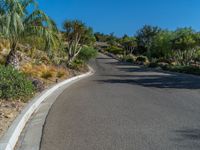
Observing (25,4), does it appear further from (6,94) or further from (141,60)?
(141,60)

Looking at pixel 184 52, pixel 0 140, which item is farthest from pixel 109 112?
pixel 184 52

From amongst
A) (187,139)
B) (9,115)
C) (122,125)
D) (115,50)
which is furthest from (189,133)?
(115,50)

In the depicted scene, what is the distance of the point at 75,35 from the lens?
1646 inches

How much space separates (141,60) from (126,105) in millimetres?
51232

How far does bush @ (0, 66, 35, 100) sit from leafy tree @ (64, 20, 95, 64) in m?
27.7

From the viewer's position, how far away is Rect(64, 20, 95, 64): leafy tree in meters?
41.0

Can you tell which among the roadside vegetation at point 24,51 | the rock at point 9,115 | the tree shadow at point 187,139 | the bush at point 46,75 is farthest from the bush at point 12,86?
the bush at point 46,75

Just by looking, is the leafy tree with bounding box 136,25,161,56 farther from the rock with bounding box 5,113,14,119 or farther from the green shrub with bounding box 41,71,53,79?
the rock with bounding box 5,113,14,119

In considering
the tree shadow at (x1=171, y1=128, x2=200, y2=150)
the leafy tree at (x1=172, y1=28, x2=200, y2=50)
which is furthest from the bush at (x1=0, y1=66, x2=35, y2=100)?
the leafy tree at (x1=172, y1=28, x2=200, y2=50)

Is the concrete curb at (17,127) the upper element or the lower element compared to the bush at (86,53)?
lower

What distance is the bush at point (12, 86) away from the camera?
1130 cm

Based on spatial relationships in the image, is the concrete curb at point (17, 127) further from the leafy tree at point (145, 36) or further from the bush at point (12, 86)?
the leafy tree at point (145, 36)

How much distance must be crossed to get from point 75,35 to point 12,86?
101 feet

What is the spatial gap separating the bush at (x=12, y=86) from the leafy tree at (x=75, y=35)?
27.7 m
